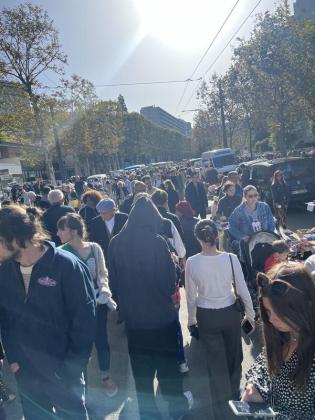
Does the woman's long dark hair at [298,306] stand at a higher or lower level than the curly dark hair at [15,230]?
lower

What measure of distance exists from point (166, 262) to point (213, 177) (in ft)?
38.7

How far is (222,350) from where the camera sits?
10.9 ft

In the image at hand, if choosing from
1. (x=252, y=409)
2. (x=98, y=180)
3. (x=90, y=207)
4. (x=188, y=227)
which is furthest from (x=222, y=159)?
(x=252, y=409)

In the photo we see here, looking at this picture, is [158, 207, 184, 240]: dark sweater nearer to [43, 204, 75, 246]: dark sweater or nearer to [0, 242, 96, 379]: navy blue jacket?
[43, 204, 75, 246]: dark sweater

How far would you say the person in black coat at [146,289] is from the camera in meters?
3.01

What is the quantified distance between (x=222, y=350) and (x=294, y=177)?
1068cm

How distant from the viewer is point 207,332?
332 cm

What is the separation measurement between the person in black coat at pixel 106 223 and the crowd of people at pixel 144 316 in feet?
4.74

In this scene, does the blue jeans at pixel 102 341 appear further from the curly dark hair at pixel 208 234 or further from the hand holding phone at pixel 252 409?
the hand holding phone at pixel 252 409

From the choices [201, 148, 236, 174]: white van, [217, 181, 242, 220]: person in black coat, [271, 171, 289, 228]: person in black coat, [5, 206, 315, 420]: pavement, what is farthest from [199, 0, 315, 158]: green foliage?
[5, 206, 315, 420]: pavement

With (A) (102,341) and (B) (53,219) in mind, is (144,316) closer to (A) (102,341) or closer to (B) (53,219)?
(A) (102,341)

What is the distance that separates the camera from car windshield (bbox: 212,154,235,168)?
1104 inches

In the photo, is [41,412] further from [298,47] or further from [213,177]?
[298,47]

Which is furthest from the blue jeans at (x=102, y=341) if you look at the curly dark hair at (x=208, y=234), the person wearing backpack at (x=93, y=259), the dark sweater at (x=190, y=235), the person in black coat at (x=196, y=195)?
the person in black coat at (x=196, y=195)
